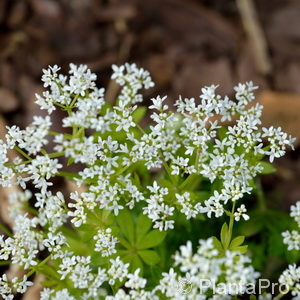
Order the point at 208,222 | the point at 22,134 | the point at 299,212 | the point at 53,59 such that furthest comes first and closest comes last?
the point at 53,59, the point at 208,222, the point at 299,212, the point at 22,134

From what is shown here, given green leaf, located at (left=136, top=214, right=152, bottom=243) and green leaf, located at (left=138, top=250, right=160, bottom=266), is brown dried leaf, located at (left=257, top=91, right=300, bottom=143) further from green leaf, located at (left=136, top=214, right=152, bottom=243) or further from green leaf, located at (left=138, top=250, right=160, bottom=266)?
green leaf, located at (left=138, top=250, right=160, bottom=266)

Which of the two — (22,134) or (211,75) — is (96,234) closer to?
(22,134)

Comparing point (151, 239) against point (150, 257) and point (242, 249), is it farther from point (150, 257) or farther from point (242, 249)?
point (242, 249)

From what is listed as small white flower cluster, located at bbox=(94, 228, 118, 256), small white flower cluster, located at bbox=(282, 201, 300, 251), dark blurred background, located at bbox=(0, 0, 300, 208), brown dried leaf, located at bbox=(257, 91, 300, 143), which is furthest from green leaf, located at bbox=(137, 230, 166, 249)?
dark blurred background, located at bbox=(0, 0, 300, 208)

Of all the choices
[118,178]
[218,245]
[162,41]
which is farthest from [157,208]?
[162,41]

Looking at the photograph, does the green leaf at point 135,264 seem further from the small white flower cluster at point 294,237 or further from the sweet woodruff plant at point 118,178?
the small white flower cluster at point 294,237

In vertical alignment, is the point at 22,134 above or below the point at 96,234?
above

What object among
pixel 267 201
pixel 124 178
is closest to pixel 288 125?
pixel 267 201
